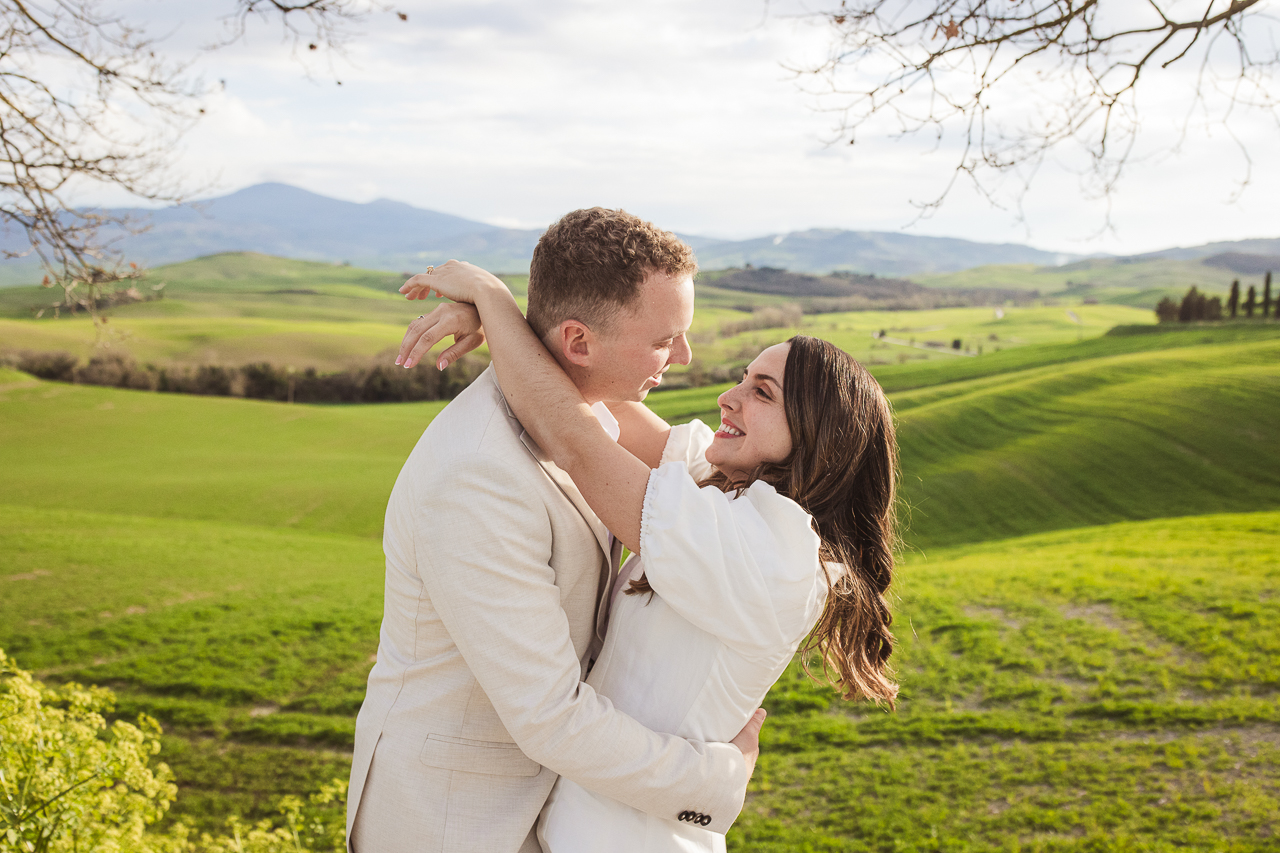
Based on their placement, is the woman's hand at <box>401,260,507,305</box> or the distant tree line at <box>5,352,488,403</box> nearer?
the woman's hand at <box>401,260,507,305</box>

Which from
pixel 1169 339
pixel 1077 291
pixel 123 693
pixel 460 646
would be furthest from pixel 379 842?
pixel 1077 291

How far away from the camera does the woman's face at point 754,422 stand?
2.82 metres

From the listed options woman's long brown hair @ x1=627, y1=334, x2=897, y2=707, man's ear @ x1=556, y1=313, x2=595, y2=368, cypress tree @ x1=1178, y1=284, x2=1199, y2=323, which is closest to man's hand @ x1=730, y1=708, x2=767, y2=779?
woman's long brown hair @ x1=627, y1=334, x2=897, y2=707

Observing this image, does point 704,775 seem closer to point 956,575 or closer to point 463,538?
point 463,538

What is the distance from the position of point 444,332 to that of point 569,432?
0.62 m

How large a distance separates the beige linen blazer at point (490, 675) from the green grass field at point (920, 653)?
1.06 metres

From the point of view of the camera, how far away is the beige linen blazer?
220cm

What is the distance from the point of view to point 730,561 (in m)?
2.24

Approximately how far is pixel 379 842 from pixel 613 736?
0.90 metres

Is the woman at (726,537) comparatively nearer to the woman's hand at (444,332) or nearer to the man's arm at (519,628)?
the woman's hand at (444,332)

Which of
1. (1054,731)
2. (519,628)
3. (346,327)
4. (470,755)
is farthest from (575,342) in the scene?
(346,327)

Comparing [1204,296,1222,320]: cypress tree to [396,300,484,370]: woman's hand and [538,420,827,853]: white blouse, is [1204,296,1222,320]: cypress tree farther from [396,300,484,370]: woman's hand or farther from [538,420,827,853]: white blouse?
[396,300,484,370]: woman's hand

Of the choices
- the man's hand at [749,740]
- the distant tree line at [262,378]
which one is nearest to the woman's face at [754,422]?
the man's hand at [749,740]

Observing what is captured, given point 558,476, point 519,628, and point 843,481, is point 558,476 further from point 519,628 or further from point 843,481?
point 843,481
